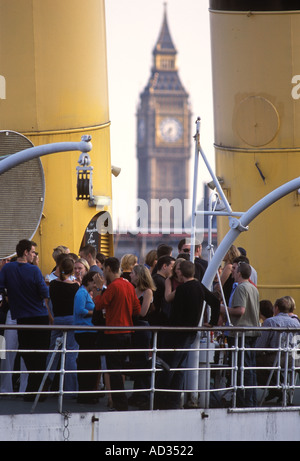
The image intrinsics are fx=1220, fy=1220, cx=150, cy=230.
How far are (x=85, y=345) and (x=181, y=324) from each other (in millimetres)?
912

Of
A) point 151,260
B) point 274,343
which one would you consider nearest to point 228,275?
point 151,260

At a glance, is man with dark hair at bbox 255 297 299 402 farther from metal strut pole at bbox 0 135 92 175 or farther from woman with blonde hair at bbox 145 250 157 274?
metal strut pole at bbox 0 135 92 175

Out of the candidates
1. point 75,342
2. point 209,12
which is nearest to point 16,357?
point 75,342

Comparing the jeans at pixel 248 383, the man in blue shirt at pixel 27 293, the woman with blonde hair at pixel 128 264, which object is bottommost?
the jeans at pixel 248 383

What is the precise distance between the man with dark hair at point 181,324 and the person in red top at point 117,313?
1.16 ft

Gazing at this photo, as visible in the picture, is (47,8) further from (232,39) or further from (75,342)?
(75,342)

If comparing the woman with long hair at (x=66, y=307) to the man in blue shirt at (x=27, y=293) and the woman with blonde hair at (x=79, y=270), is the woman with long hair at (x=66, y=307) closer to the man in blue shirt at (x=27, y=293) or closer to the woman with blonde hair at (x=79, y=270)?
Result: the man in blue shirt at (x=27, y=293)

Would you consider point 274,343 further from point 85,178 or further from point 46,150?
point 46,150

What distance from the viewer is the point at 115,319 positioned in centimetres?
1087

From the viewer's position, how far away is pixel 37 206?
51.7 feet

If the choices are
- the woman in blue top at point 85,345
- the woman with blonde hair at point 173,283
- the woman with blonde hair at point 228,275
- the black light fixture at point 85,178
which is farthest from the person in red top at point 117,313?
the woman with blonde hair at point 228,275

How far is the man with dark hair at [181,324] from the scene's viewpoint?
35.4ft
